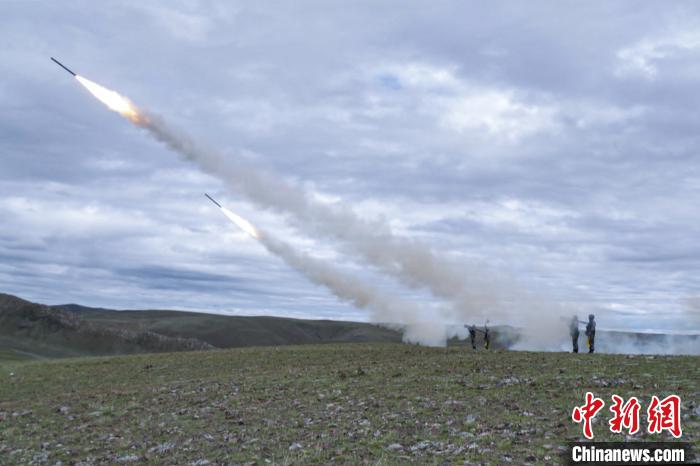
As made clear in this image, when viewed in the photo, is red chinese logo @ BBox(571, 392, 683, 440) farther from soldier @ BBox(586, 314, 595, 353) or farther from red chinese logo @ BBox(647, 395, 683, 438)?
soldier @ BBox(586, 314, 595, 353)

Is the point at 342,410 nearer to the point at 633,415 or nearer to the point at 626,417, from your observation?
the point at 626,417

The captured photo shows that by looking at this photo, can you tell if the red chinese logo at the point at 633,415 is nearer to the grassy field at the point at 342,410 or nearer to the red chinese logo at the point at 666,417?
the red chinese logo at the point at 666,417

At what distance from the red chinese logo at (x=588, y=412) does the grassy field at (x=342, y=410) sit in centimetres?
23

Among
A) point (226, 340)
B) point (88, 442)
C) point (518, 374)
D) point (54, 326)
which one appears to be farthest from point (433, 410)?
point (226, 340)

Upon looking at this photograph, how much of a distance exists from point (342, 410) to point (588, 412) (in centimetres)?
742

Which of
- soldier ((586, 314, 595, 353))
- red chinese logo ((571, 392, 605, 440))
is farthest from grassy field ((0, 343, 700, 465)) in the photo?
soldier ((586, 314, 595, 353))

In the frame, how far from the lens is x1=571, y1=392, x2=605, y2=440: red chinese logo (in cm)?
1554

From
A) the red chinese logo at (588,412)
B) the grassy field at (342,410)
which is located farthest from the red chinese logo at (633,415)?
the grassy field at (342,410)

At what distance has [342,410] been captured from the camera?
68.7 feet

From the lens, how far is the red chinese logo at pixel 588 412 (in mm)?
15539

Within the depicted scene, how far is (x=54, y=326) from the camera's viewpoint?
510 feet

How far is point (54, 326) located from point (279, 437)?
154 metres

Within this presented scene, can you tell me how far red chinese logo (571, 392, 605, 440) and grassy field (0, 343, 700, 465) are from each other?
0.23 meters

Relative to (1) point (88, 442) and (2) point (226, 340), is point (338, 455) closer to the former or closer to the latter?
(1) point (88, 442)
